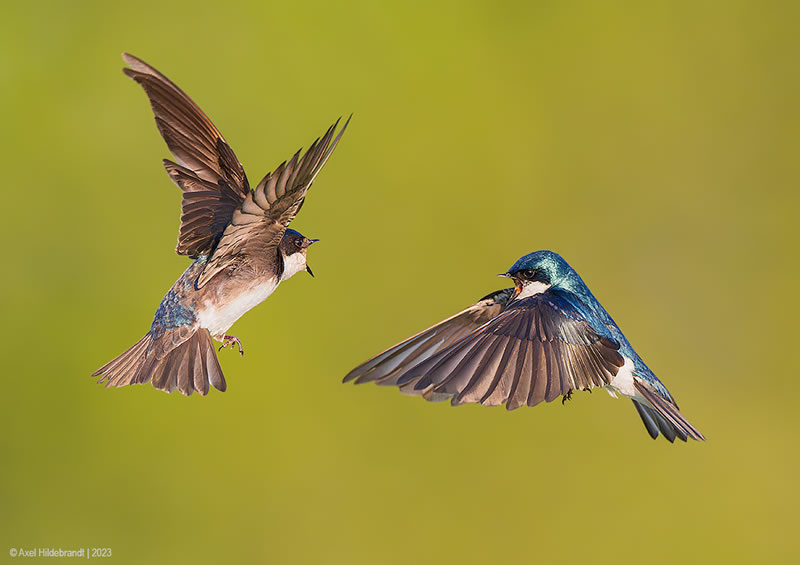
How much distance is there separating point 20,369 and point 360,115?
2390 millimetres

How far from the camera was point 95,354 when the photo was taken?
149 inches

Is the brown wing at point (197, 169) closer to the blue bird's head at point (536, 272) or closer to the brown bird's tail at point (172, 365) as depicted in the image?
the brown bird's tail at point (172, 365)

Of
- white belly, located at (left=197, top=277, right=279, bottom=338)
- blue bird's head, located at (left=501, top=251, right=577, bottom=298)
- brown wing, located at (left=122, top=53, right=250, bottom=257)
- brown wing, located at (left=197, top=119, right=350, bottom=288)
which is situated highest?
brown wing, located at (left=122, top=53, right=250, bottom=257)

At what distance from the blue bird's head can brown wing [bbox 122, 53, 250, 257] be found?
70 cm

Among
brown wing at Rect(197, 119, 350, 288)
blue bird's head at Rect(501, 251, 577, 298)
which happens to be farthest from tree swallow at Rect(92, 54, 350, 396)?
blue bird's head at Rect(501, 251, 577, 298)

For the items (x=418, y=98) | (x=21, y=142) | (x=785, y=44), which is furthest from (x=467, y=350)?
(x=785, y=44)

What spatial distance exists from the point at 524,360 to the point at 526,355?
22 millimetres

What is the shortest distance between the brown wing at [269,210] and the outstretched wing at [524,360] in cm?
35

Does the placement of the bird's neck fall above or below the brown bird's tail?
above

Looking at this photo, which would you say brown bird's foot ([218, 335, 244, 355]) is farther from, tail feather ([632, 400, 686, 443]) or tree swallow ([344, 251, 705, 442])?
tail feather ([632, 400, 686, 443])

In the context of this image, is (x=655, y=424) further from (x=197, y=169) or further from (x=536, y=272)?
(x=197, y=169)

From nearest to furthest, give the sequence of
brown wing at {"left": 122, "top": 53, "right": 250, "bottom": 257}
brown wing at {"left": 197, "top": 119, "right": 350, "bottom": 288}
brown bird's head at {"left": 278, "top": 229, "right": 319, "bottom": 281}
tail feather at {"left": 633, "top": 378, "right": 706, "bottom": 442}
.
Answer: brown wing at {"left": 197, "top": 119, "right": 350, "bottom": 288}, brown wing at {"left": 122, "top": 53, "right": 250, "bottom": 257}, brown bird's head at {"left": 278, "top": 229, "right": 319, "bottom": 281}, tail feather at {"left": 633, "top": 378, "right": 706, "bottom": 442}

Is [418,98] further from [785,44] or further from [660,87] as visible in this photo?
[785,44]

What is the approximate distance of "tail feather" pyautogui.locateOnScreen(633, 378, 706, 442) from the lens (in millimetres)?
1732
